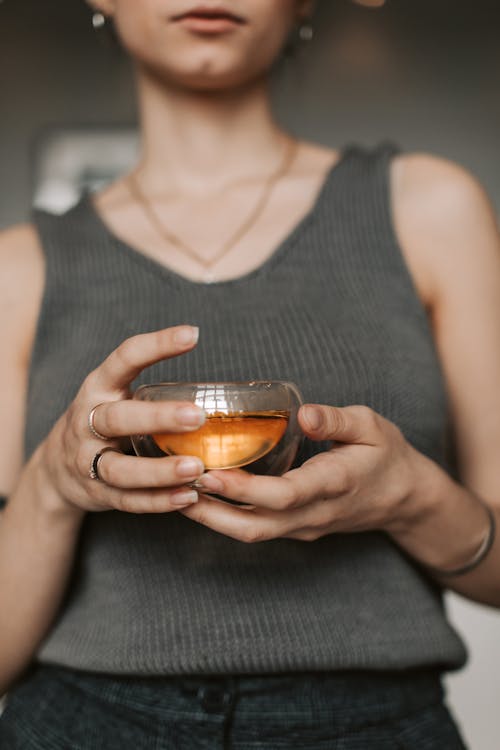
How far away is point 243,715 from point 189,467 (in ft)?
1.23

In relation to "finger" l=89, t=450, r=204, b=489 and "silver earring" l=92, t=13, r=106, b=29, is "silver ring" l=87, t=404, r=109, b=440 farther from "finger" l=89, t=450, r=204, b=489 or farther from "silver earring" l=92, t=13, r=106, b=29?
"silver earring" l=92, t=13, r=106, b=29

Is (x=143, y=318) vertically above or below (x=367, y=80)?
above

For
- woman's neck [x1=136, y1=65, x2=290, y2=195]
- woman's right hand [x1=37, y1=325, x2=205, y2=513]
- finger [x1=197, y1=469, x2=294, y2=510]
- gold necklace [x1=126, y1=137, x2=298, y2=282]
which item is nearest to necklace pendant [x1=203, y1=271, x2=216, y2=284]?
gold necklace [x1=126, y1=137, x2=298, y2=282]

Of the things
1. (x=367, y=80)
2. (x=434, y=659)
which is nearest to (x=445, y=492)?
(x=434, y=659)

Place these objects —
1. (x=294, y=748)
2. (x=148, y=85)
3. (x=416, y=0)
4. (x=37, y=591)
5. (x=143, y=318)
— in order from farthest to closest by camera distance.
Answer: (x=416, y=0), (x=148, y=85), (x=143, y=318), (x=37, y=591), (x=294, y=748)

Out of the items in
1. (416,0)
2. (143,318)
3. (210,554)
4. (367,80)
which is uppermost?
(143,318)

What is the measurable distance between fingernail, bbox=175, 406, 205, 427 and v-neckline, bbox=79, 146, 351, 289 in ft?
1.57

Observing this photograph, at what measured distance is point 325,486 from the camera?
76 centimetres

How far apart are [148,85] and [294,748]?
3.00 feet

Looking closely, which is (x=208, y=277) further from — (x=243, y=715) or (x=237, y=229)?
(x=243, y=715)

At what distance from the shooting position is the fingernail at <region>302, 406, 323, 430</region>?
2.33 ft

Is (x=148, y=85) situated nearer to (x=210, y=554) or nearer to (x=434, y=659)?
(x=210, y=554)

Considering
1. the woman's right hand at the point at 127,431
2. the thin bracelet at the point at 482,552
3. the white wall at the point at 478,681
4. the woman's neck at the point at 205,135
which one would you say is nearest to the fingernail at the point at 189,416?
the woman's right hand at the point at 127,431

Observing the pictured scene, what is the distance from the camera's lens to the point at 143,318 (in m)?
1.14
